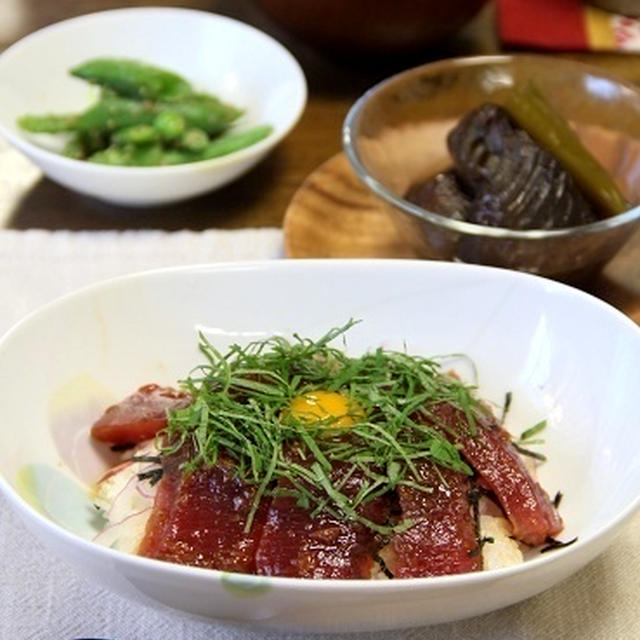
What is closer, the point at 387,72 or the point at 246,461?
the point at 246,461

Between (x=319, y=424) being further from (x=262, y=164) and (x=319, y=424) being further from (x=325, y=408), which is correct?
(x=262, y=164)

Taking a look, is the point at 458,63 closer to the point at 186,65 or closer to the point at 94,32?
the point at 186,65

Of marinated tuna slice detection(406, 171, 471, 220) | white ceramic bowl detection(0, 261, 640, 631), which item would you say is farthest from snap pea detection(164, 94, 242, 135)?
white ceramic bowl detection(0, 261, 640, 631)

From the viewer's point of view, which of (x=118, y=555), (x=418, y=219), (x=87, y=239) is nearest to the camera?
(x=118, y=555)

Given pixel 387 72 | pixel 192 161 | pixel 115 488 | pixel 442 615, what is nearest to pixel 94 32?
pixel 192 161

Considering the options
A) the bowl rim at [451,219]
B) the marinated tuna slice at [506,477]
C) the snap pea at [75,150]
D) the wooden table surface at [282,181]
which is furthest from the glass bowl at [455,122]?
the snap pea at [75,150]

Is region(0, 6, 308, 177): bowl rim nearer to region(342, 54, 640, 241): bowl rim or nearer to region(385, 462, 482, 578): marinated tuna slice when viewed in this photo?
region(342, 54, 640, 241): bowl rim

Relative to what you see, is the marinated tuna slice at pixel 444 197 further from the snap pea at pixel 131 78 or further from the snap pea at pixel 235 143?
the snap pea at pixel 131 78
